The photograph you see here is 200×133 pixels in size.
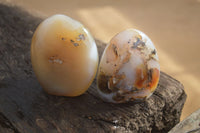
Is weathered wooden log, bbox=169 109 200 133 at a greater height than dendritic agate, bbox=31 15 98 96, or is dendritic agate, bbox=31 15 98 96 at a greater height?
dendritic agate, bbox=31 15 98 96

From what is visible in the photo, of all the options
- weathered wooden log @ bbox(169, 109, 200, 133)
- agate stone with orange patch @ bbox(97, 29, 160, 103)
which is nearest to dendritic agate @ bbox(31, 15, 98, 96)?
agate stone with orange patch @ bbox(97, 29, 160, 103)

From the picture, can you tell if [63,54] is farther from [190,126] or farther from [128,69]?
[190,126]

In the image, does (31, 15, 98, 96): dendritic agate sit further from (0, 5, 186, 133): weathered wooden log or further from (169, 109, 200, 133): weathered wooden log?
(169, 109, 200, 133): weathered wooden log

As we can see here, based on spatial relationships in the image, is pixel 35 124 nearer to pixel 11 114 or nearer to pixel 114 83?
pixel 11 114

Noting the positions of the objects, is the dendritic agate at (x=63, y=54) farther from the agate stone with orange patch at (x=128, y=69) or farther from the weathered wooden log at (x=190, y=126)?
the weathered wooden log at (x=190, y=126)

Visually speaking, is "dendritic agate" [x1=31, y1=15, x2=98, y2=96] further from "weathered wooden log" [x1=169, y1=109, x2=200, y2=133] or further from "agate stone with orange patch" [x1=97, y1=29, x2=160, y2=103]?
"weathered wooden log" [x1=169, y1=109, x2=200, y2=133]

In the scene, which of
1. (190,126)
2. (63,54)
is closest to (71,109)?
(63,54)
